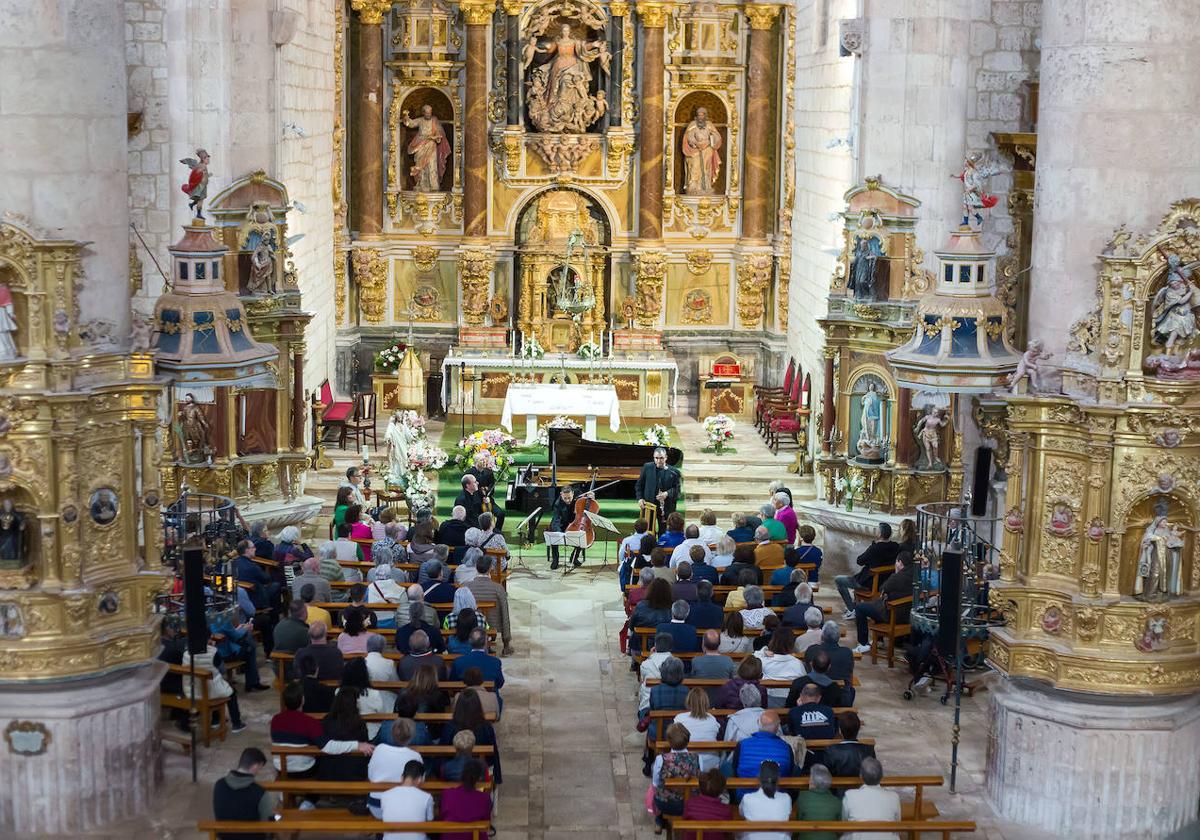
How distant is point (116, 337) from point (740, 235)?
17821 mm

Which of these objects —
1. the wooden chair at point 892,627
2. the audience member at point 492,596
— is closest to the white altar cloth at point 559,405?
the audience member at point 492,596

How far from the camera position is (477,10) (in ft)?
98.2

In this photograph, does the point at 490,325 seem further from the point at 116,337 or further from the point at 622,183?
the point at 116,337

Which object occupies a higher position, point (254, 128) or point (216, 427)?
point (254, 128)

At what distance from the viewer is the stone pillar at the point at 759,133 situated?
29719 millimetres

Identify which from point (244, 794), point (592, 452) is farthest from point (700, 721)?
point (592, 452)

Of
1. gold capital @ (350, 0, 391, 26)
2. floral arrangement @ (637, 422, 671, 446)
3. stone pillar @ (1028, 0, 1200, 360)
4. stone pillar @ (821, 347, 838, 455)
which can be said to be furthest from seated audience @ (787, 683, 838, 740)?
gold capital @ (350, 0, 391, 26)

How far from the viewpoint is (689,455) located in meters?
27.2

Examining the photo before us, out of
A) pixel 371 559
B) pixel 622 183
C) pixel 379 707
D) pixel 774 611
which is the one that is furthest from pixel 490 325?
pixel 379 707

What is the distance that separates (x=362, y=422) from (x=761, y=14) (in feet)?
29.5

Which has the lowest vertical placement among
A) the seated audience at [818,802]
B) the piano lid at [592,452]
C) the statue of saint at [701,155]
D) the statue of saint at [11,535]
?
the seated audience at [818,802]

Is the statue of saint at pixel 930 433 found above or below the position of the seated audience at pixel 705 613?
above

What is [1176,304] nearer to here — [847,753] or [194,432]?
[847,753]

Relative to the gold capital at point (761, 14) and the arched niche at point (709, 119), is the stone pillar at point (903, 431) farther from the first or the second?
the arched niche at point (709, 119)
